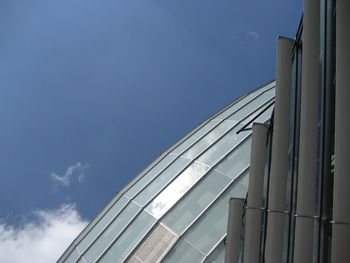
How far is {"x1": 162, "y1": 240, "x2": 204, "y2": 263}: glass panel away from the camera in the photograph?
1500 centimetres

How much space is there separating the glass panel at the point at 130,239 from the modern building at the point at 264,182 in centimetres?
5

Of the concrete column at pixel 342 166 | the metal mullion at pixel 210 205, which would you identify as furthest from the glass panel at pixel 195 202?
the concrete column at pixel 342 166

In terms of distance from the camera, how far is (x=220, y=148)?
19.0 meters

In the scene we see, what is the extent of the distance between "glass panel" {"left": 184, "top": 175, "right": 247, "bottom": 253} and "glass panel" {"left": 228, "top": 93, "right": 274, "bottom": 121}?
4.74 m

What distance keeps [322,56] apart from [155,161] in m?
16.3

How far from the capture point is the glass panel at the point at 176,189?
1775cm

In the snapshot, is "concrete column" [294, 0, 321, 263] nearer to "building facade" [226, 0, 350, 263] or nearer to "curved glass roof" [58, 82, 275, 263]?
"building facade" [226, 0, 350, 263]

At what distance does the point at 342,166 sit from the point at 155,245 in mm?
11869

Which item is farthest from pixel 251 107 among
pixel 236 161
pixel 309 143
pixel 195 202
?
pixel 309 143

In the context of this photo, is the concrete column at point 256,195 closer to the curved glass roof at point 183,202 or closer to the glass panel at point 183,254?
the curved glass roof at point 183,202

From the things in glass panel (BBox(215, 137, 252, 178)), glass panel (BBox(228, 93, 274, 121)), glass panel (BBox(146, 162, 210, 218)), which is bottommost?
glass panel (BBox(146, 162, 210, 218))

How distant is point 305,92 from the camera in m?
6.76

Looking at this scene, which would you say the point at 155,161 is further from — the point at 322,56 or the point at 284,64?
the point at 322,56

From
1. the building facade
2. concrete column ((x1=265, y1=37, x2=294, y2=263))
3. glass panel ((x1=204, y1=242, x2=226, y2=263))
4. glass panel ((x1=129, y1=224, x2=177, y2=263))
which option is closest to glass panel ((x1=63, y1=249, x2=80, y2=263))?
glass panel ((x1=129, y1=224, x2=177, y2=263))
